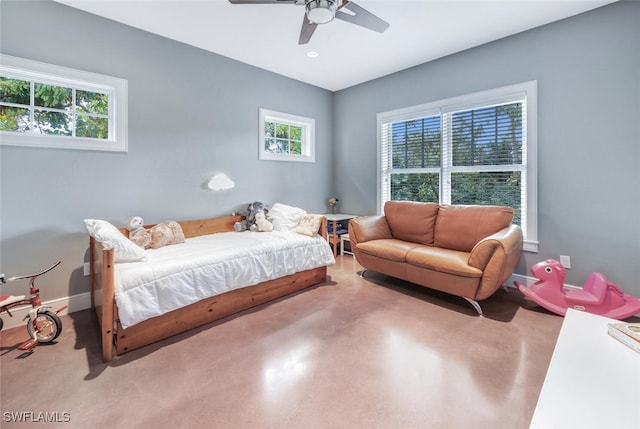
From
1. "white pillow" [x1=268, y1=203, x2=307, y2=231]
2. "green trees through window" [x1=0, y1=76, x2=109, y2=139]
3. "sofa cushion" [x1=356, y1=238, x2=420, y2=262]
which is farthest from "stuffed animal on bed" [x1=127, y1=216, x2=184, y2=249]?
"sofa cushion" [x1=356, y1=238, x2=420, y2=262]

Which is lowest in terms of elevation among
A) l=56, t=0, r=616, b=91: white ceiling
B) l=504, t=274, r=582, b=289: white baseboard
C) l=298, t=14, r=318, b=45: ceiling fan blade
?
l=504, t=274, r=582, b=289: white baseboard

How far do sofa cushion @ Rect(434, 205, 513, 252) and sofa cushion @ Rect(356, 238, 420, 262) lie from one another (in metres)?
0.36

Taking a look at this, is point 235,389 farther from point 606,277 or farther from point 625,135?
point 625,135

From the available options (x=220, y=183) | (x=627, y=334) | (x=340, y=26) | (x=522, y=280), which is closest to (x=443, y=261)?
(x=522, y=280)

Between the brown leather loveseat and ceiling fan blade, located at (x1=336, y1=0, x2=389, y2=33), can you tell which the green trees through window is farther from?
the brown leather loveseat

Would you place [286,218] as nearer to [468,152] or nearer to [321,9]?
[321,9]

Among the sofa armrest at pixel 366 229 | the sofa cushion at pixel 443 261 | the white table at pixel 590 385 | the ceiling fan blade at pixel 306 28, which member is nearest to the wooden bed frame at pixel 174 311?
the sofa armrest at pixel 366 229

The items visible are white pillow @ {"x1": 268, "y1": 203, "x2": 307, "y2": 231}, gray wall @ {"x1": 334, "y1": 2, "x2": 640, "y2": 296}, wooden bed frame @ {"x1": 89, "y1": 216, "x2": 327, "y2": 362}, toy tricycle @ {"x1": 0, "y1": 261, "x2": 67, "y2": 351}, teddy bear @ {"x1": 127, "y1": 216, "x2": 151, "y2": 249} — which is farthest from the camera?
white pillow @ {"x1": 268, "y1": 203, "x2": 307, "y2": 231}

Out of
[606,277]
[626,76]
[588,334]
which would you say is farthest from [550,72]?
[588,334]

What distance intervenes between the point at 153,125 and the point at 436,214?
326cm

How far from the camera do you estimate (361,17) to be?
222cm

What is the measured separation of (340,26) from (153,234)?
2.73 m

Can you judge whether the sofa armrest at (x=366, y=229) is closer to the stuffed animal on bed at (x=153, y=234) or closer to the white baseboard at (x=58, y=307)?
the stuffed animal on bed at (x=153, y=234)

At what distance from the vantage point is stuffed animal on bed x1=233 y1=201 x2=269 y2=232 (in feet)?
11.6
